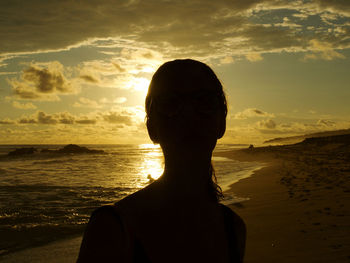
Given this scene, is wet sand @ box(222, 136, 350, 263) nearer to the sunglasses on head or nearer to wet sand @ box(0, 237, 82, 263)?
wet sand @ box(0, 237, 82, 263)

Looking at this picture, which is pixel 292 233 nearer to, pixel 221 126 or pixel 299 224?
pixel 299 224

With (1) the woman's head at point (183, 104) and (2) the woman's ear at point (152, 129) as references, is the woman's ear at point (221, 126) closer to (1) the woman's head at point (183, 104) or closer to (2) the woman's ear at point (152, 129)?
(1) the woman's head at point (183, 104)

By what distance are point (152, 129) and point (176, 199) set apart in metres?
0.29

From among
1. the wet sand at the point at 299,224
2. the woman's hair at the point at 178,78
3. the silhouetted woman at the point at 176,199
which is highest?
the woman's hair at the point at 178,78

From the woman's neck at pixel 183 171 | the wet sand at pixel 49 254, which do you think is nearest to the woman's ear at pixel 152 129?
the woman's neck at pixel 183 171

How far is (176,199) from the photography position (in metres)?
1.03

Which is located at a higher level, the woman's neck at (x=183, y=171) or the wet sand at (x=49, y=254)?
the woman's neck at (x=183, y=171)

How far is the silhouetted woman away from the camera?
88 cm

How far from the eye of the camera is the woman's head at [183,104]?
1049 mm

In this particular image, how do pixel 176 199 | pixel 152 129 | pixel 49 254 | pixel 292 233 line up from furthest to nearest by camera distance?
Answer: pixel 292 233 → pixel 49 254 → pixel 152 129 → pixel 176 199

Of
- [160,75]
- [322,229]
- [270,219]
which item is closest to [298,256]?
[322,229]

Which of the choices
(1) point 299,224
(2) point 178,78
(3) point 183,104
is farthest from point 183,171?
(1) point 299,224

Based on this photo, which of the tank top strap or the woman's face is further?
the tank top strap

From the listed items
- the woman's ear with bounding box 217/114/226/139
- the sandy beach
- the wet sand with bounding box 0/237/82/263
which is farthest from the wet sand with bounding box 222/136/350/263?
the woman's ear with bounding box 217/114/226/139
